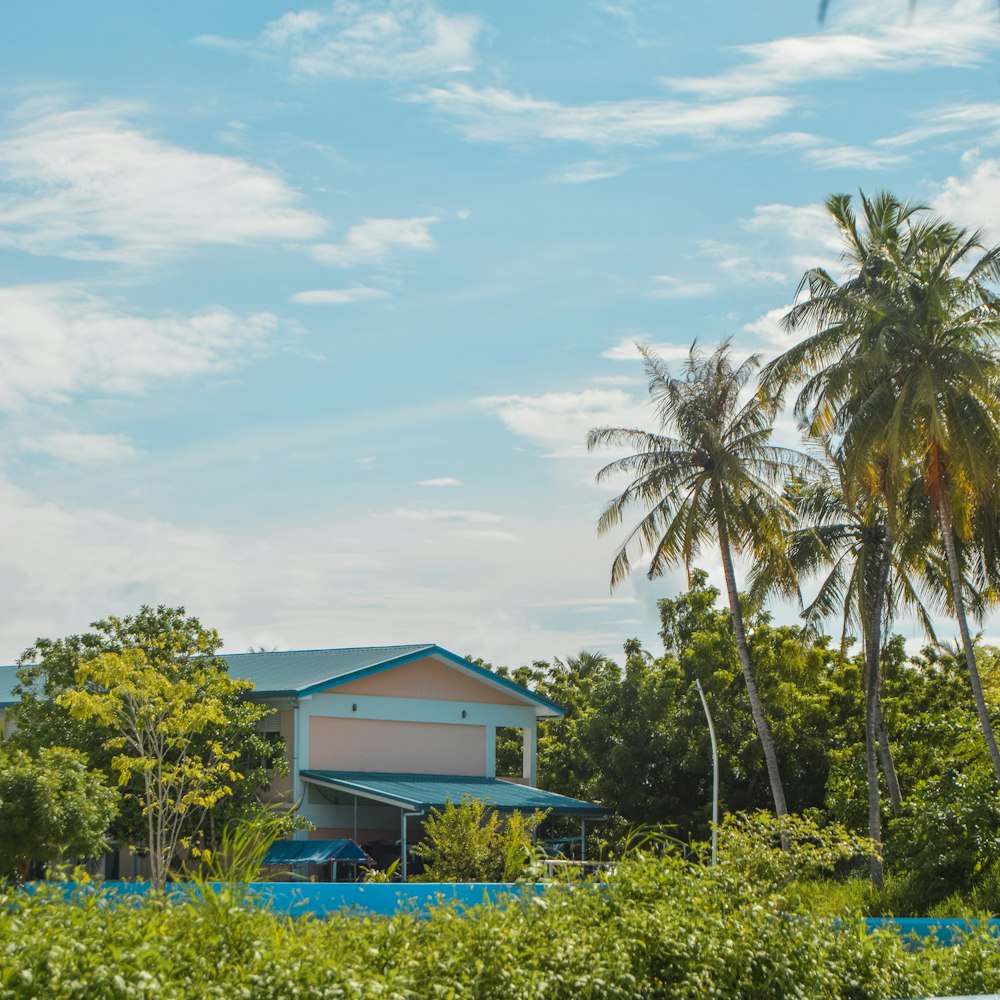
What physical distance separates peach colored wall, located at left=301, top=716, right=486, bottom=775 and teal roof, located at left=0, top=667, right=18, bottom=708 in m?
8.18

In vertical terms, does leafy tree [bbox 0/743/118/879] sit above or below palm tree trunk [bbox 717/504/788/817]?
below

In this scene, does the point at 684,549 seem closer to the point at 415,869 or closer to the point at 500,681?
the point at 500,681

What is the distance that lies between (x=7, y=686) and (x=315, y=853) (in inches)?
602

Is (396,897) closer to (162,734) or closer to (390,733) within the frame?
(162,734)

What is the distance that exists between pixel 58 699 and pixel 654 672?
19114 millimetres

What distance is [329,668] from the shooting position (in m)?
34.8

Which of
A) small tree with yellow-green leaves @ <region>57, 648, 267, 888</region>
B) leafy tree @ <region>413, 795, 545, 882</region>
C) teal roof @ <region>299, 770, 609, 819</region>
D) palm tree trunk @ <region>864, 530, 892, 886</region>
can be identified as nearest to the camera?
leafy tree @ <region>413, 795, 545, 882</region>

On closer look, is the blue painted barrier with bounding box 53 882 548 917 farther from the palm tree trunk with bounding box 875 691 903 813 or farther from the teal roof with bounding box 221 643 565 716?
the palm tree trunk with bounding box 875 691 903 813

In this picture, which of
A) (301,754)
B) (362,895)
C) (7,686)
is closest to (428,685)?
(301,754)

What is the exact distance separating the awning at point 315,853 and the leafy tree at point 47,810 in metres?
4.60

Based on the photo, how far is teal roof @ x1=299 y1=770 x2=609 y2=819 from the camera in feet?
100

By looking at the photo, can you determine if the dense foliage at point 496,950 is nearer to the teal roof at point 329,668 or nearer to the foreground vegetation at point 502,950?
the foreground vegetation at point 502,950

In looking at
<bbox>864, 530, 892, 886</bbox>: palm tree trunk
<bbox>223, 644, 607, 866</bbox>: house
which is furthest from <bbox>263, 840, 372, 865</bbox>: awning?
<bbox>864, 530, 892, 886</bbox>: palm tree trunk

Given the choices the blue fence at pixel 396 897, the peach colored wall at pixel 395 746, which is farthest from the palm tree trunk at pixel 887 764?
the blue fence at pixel 396 897
